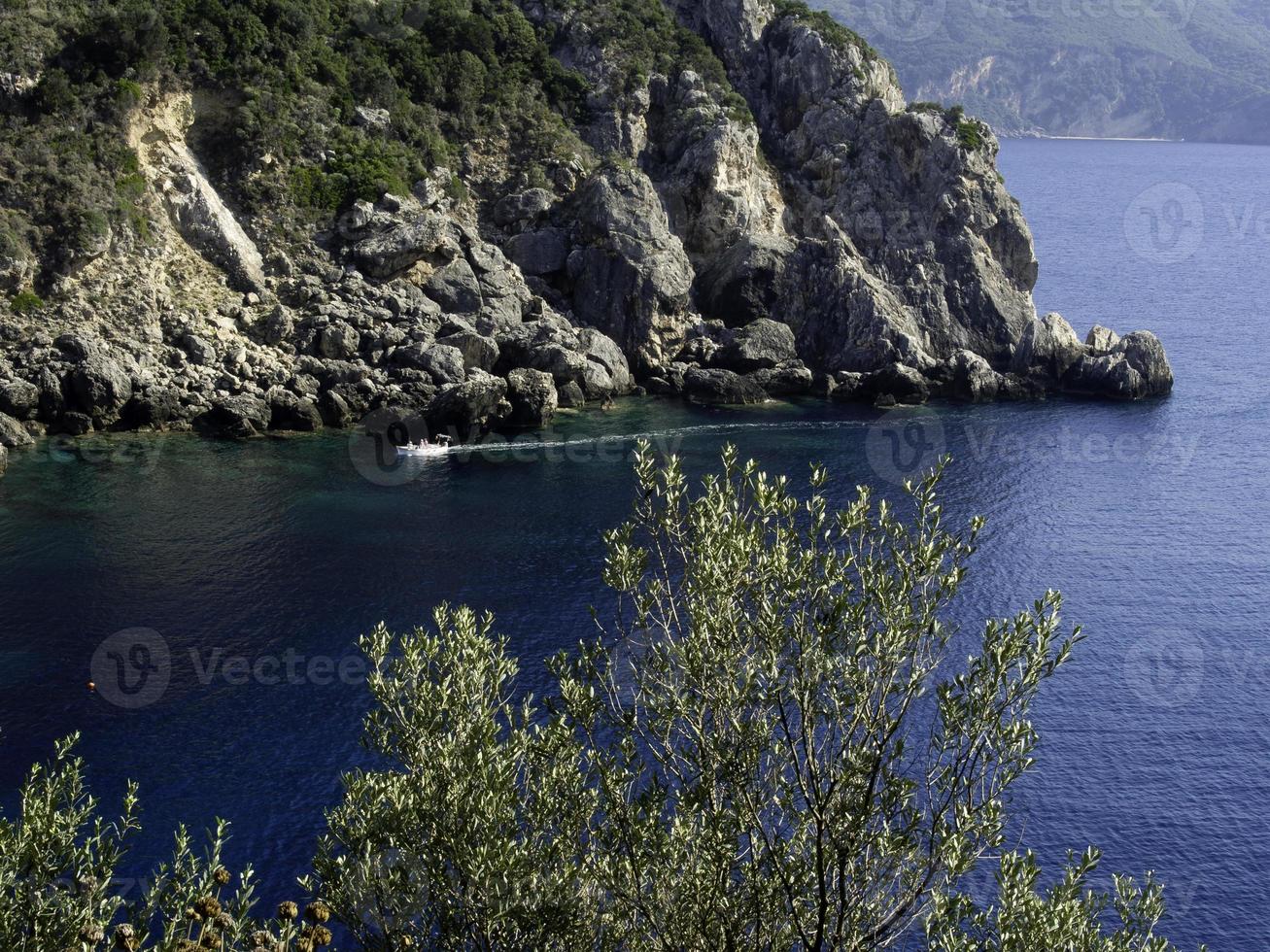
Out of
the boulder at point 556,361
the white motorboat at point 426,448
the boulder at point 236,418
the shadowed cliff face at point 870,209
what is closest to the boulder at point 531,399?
the boulder at point 556,361

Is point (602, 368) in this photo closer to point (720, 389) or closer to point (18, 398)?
point (720, 389)

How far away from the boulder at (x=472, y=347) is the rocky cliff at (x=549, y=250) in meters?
0.14

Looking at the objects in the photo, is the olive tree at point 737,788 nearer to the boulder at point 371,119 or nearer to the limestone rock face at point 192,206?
the limestone rock face at point 192,206

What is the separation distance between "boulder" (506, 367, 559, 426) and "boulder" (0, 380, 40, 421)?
1068 inches

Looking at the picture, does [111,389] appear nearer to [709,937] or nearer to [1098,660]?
[1098,660]

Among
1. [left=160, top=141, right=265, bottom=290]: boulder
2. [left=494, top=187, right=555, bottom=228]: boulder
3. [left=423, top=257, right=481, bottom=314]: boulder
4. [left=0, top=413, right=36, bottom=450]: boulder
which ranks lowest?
[left=0, top=413, right=36, bottom=450]: boulder

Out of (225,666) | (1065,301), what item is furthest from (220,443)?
(1065,301)

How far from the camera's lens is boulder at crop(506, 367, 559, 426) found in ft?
259

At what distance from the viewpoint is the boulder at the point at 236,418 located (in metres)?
73.3

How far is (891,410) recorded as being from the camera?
87000 mm

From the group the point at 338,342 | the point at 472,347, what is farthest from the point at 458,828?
the point at 472,347

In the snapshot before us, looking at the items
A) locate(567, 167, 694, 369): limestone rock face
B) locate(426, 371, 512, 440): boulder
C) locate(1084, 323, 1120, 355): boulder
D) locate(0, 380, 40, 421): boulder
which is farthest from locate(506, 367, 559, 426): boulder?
locate(1084, 323, 1120, 355): boulder

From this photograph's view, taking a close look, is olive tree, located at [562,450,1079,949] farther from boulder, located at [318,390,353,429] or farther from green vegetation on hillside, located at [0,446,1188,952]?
boulder, located at [318,390,353,429]

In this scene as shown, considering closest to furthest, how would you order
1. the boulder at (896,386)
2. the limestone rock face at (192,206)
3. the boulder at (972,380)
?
1. the limestone rock face at (192,206)
2. the boulder at (896,386)
3. the boulder at (972,380)
